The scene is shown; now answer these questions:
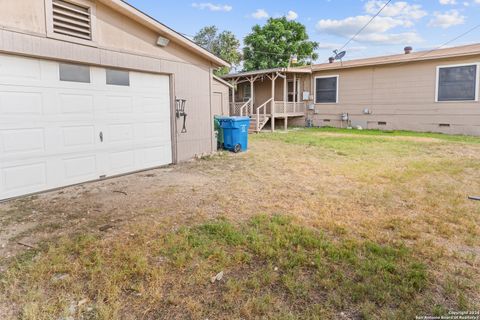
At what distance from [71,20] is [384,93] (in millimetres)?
13606

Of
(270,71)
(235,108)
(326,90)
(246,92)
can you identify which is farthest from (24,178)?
(246,92)

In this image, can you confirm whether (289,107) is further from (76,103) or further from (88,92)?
(76,103)

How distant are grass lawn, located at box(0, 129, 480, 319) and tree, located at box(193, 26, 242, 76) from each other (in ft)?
100

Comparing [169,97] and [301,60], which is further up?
[301,60]

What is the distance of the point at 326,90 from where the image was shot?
1711 cm

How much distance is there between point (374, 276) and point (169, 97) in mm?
6057

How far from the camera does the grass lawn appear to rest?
7.81 feet

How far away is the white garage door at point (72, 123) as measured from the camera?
4773mm

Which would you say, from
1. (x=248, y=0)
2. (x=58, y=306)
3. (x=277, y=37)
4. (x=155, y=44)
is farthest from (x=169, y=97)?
(x=277, y=37)

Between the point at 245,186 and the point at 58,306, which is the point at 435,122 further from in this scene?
the point at 58,306

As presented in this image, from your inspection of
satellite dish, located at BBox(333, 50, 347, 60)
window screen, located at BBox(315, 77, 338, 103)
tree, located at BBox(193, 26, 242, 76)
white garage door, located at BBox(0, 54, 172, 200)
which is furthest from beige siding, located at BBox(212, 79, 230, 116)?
tree, located at BBox(193, 26, 242, 76)

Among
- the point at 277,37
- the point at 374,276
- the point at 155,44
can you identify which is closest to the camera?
the point at 374,276

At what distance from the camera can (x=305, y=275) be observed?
2779 millimetres

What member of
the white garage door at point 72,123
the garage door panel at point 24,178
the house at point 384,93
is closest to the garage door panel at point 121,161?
the white garage door at point 72,123
